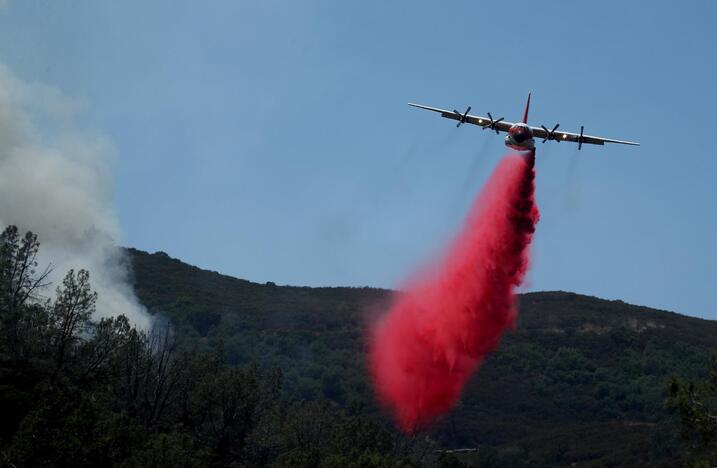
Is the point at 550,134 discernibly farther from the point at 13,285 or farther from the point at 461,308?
the point at 13,285

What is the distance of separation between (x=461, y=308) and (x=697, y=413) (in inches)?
1909

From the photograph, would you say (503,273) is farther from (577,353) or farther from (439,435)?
(577,353)

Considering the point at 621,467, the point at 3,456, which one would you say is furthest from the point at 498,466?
the point at 3,456

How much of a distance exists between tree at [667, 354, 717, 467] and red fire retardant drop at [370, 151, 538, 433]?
35.7 meters

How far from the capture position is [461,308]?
87.8m

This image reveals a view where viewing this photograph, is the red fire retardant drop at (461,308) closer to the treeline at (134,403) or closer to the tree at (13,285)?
the treeline at (134,403)

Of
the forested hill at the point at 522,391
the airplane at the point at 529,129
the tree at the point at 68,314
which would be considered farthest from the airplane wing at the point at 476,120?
the forested hill at the point at 522,391

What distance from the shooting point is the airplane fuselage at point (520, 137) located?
6912cm

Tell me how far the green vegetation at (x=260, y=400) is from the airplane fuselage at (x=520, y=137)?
2104cm

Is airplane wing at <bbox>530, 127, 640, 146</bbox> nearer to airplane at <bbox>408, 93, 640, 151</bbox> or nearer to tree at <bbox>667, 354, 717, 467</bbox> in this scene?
airplane at <bbox>408, 93, 640, 151</bbox>

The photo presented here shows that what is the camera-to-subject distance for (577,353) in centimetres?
19962

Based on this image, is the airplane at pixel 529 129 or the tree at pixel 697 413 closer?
the tree at pixel 697 413

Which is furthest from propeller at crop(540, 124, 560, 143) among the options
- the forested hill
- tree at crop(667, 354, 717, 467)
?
the forested hill

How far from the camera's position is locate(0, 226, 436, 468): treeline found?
58625mm
